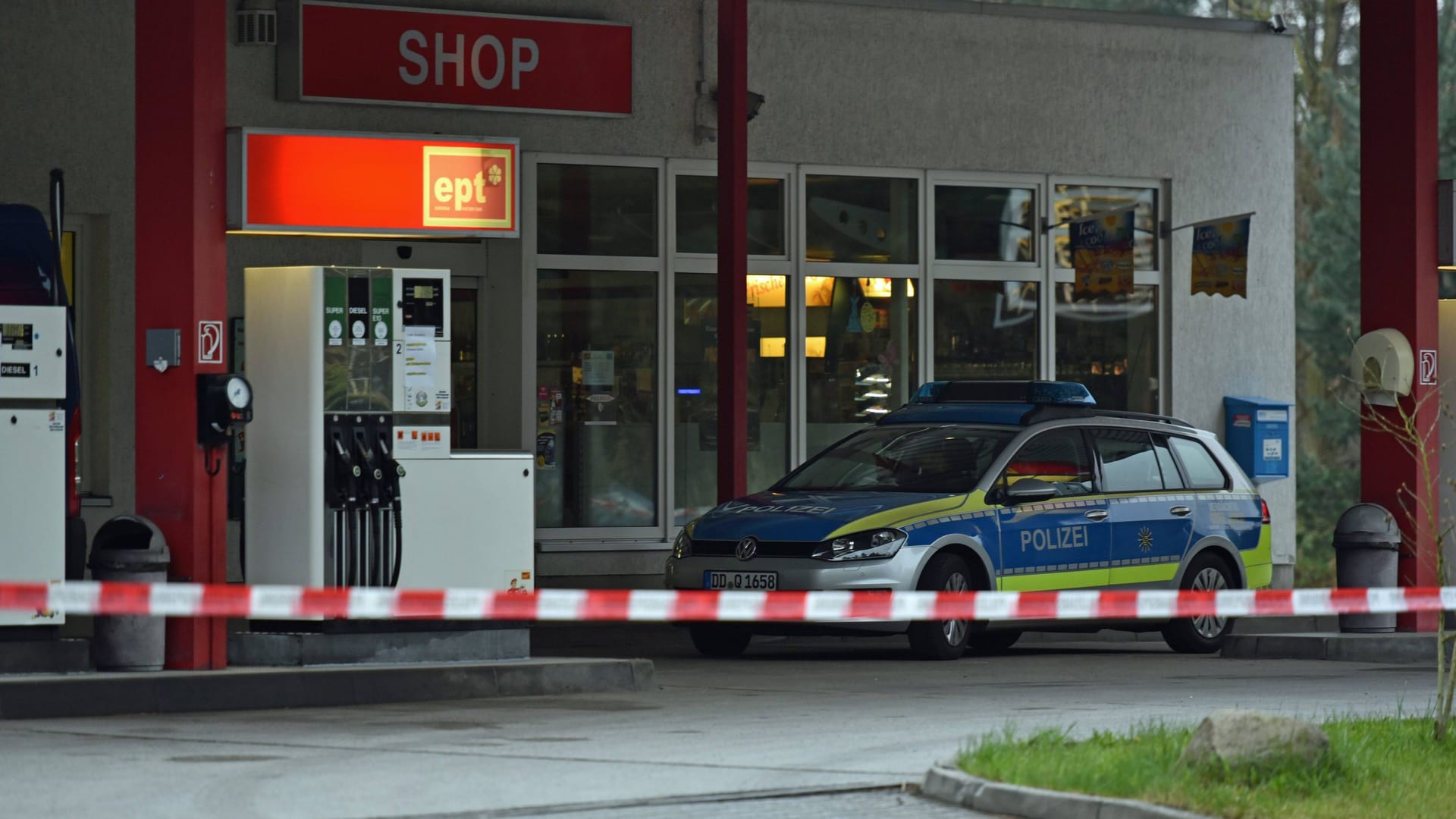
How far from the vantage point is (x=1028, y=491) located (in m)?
14.5

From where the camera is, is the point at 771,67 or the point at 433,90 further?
the point at 771,67

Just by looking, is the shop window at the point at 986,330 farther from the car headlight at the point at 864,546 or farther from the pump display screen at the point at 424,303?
the pump display screen at the point at 424,303

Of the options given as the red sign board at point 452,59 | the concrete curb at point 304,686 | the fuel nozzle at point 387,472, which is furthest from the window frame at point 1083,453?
the red sign board at point 452,59

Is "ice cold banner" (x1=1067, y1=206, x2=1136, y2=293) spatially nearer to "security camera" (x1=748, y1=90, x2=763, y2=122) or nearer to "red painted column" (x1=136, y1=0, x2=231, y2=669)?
"security camera" (x1=748, y1=90, x2=763, y2=122)

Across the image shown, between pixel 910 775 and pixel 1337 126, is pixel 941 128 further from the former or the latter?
pixel 1337 126

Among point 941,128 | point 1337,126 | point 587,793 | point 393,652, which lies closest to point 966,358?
point 941,128

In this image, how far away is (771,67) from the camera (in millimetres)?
19375

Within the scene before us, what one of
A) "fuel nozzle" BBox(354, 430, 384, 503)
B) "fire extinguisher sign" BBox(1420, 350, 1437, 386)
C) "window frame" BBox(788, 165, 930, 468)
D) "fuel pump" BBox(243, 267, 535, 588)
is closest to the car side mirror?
"fire extinguisher sign" BBox(1420, 350, 1437, 386)

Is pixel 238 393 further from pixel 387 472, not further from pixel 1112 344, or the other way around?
pixel 1112 344

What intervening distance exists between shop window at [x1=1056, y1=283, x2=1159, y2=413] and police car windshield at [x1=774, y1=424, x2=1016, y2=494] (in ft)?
19.2

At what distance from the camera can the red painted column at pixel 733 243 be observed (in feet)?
55.3

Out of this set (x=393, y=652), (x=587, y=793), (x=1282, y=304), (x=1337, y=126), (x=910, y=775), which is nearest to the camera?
(x=587, y=793)

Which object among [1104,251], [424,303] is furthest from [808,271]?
[424,303]

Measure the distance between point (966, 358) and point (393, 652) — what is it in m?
9.83
